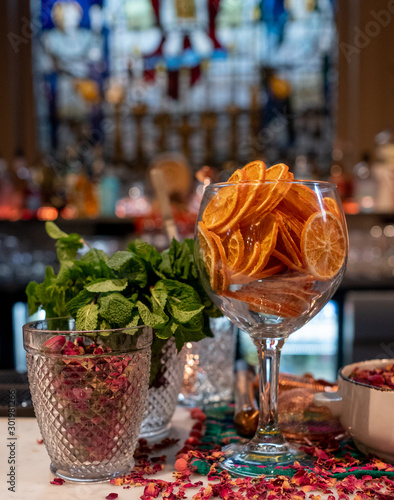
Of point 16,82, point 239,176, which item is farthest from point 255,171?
point 16,82

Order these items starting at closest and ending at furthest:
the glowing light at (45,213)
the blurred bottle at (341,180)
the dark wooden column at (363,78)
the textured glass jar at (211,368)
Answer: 1. the textured glass jar at (211,368)
2. the blurred bottle at (341,180)
3. the glowing light at (45,213)
4. the dark wooden column at (363,78)

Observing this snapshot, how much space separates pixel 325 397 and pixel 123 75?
329 centimetres

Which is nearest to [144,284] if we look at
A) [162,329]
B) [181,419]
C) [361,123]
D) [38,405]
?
[162,329]

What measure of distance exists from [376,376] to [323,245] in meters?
0.19

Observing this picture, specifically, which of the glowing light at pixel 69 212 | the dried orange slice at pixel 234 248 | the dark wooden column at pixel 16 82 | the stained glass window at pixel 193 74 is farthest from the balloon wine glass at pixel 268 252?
the dark wooden column at pixel 16 82

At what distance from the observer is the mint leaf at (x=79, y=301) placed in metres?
0.63

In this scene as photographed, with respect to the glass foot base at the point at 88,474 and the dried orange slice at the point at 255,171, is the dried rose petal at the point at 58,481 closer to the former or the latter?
the glass foot base at the point at 88,474

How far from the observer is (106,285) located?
62 cm

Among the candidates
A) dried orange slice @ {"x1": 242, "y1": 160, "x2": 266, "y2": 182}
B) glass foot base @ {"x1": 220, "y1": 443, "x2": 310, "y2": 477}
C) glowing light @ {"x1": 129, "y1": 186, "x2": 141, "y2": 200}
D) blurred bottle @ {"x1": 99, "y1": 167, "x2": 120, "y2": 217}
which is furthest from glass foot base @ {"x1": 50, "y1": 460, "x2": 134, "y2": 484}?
glowing light @ {"x1": 129, "y1": 186, "x2": 141, "y2": 200}

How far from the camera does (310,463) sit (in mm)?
637

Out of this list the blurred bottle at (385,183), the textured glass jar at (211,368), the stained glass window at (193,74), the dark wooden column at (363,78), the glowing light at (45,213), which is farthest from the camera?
the stained glass window at (193,74)

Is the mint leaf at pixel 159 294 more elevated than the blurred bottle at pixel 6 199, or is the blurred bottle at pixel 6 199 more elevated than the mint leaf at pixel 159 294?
the blurred bottle at pixel 6 199

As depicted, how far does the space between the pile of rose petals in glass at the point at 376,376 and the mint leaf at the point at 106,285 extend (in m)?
0.29

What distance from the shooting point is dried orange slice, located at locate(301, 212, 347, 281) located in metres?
0.57
